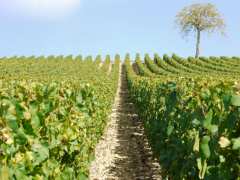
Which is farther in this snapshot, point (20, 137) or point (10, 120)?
point (20, 137)

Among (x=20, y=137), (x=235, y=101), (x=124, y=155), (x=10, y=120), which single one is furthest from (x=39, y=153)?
(x=124, y=155)

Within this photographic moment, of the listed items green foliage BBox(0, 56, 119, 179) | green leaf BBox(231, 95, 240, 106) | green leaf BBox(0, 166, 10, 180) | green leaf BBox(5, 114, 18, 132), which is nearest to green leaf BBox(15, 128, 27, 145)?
green foliage BBox(0, 56, 119, 179)

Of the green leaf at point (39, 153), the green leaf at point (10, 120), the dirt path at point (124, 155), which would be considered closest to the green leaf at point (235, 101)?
the green leaf at point (10, 120)

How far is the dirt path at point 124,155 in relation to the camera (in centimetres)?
1041

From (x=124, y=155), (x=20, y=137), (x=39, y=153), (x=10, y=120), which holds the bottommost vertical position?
(x=124, y=155)

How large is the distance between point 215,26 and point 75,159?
81.4m

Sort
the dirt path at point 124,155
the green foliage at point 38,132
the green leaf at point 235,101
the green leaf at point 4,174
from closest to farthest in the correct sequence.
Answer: the green leaf at point 4,174 → the green leaf at point 235,101 → the green foliage at point 38,132 → the dirt path at point 124,155

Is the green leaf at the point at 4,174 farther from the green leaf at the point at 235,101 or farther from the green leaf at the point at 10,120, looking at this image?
the green leaf at the point at 235,101

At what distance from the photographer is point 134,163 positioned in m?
11.4

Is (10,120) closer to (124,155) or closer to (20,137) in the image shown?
(20,137)

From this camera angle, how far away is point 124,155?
41.3ft

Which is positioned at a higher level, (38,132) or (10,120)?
(10,120)

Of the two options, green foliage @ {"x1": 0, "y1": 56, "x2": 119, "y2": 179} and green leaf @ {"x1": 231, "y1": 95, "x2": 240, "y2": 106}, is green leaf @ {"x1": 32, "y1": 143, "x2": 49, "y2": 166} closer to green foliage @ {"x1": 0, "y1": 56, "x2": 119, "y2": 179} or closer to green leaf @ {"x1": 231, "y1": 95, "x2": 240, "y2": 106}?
green foliage @ {"x1": 0, "y1": 56, "x2": 119, "y2": 179}

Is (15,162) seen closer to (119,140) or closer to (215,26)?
(119,140)
